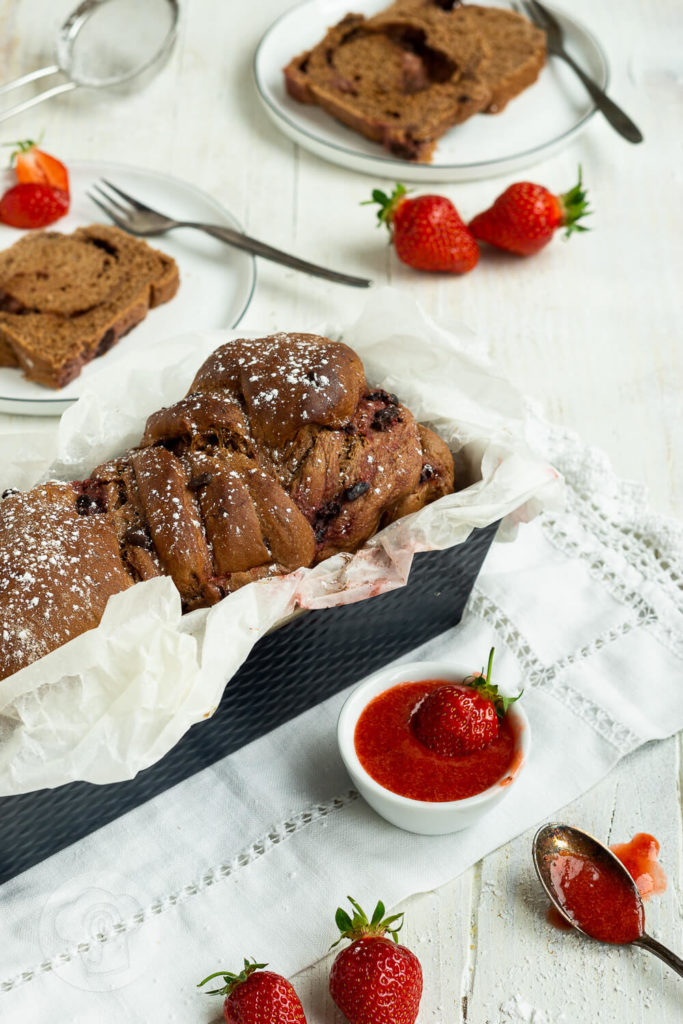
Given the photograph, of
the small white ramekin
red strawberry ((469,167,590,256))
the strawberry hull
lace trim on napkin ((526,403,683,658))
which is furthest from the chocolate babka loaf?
red strawberry ((469,167,590,256))

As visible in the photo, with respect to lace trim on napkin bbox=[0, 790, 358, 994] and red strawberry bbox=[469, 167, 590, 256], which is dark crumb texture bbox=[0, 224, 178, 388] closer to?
red strawberry bbox=[469, 167, 590, 256]

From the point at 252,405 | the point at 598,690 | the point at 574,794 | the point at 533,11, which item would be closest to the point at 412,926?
the point at 574,794

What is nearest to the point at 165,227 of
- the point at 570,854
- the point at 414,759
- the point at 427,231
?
the point at 427,231

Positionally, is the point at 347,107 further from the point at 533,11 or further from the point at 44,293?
the point at 44,293

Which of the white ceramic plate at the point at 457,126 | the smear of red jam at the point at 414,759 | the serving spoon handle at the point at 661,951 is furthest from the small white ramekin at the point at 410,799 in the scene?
the white ceramic plate at the point at 457,126

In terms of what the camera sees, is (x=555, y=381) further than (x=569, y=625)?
Yes
